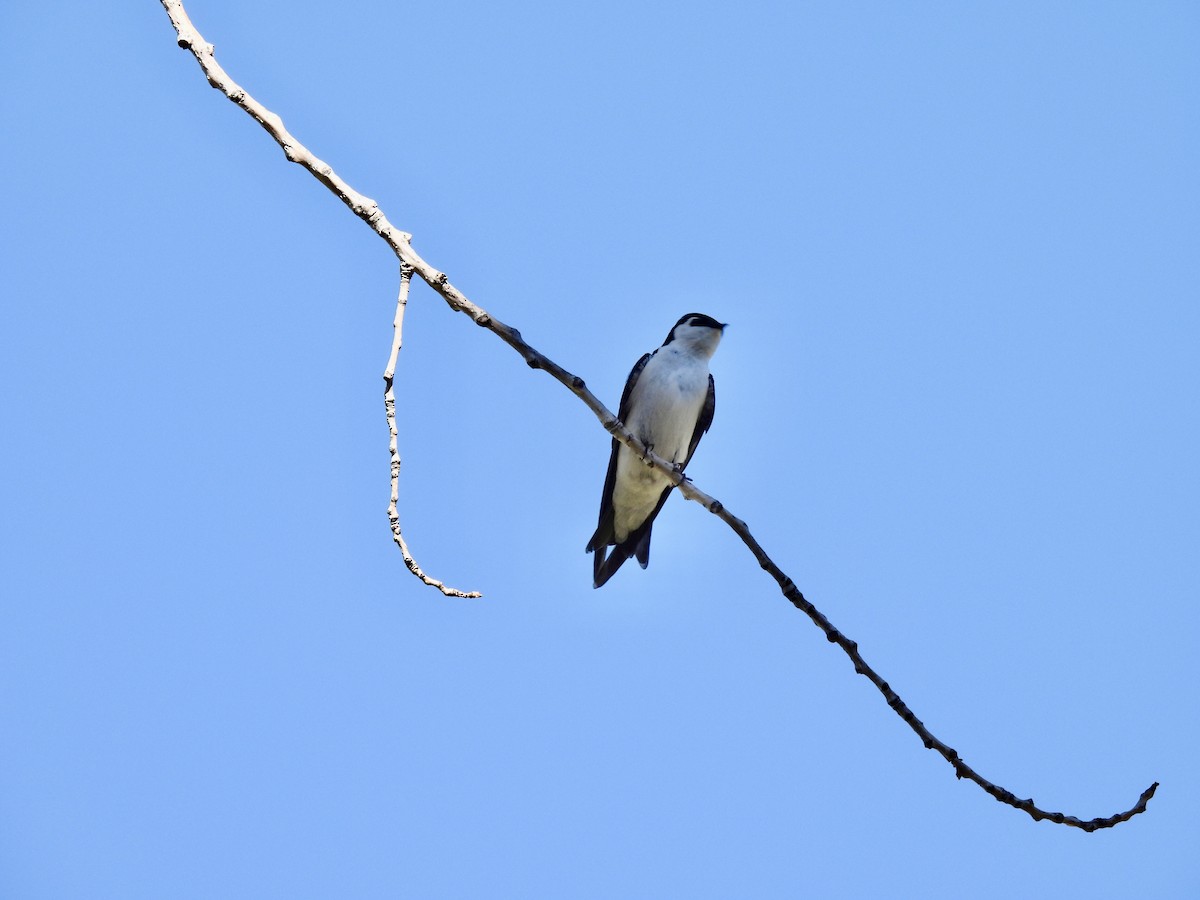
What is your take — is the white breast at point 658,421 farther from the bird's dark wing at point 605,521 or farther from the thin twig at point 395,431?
the thin twig at point 395,431

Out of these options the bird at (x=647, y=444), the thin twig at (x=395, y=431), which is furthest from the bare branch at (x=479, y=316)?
the bird at (x=647, y=444)

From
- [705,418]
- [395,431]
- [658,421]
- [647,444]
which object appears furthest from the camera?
[705,418]

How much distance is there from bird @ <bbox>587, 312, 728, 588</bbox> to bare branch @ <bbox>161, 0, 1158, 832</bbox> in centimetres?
523

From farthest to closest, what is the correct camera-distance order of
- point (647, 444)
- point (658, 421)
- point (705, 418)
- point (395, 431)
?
point (705, 418) → point (658, 421) → point (647, 444) → point (395, 431)

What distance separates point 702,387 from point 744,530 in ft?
17.7

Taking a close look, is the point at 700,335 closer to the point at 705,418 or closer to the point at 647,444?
the point at 705,418

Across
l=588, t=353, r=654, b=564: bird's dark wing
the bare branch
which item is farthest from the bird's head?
the bare branch

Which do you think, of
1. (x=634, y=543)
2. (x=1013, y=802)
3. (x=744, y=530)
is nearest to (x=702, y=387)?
(x=634, y=543)

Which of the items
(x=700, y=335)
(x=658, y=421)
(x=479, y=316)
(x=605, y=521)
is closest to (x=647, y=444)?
(x=658, y=421)

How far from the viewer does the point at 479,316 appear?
3312 mm

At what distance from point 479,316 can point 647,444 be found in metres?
5.49

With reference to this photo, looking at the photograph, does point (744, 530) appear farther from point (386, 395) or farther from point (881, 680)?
point (386, 395)

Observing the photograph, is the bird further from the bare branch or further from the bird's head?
the bare branch

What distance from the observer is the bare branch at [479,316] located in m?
3.19
